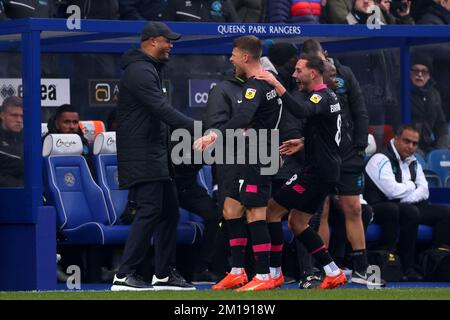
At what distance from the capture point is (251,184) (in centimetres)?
1280

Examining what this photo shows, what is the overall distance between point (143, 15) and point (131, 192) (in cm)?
405

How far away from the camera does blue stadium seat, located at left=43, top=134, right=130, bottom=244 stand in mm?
15070

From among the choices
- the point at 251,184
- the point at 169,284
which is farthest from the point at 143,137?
the point at 169,284

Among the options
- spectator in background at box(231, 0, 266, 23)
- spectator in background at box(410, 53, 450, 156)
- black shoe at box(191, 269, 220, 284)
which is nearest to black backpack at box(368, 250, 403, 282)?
black shoe at box(191, 269, 220, 284)

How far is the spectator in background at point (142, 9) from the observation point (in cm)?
1681

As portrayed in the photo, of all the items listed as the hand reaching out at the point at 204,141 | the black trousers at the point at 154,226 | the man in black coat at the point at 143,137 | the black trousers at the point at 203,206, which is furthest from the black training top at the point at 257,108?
the black trousers at the point at 203,206

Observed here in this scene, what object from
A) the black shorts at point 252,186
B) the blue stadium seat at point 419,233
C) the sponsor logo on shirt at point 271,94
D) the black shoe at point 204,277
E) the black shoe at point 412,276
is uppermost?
the sponsor logo on shirt at point 271,94

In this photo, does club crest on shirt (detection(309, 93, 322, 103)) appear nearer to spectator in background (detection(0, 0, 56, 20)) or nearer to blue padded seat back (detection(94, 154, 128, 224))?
blue padded seat back (detection(94, 154, 128, 224))

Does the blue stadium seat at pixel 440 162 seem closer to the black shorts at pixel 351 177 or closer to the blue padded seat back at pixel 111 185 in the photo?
the black shorts at pixel 351 177

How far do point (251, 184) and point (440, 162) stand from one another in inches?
194

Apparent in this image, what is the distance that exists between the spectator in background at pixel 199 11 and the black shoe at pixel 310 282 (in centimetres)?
394

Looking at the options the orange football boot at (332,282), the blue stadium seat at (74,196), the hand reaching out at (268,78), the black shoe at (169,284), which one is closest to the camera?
the hand reaching out at (268,78)

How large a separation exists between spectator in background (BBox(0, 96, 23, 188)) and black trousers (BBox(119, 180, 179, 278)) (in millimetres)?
1573
